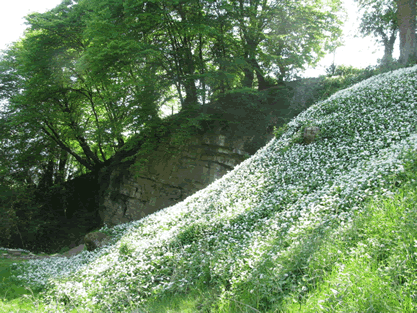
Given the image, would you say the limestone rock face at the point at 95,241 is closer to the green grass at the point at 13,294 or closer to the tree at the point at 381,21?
the green grass at the point at 13,294

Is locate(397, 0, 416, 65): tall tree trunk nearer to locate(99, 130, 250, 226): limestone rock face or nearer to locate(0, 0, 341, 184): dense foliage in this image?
locate(0, 0, 341, 184): dense foliage

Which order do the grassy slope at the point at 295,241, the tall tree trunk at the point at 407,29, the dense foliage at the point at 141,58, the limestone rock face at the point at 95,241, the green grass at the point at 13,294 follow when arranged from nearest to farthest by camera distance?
the grassy slope at the point at 295,241
the green grass at the point at 13,294
the limestone rock face at the point at 95,241
the tall tree trunk at the point at 407,29
the dense foliage at the point at 141,58

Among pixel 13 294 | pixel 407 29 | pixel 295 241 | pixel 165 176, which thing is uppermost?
pixel 407 29

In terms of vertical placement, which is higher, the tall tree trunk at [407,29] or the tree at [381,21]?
the tree at [381,21]

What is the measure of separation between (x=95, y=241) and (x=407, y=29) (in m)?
21.4

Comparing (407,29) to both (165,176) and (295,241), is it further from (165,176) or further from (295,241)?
(165,176)

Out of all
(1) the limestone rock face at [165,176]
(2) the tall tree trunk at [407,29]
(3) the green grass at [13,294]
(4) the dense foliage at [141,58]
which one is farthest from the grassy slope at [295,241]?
(4) the dense foliage at [141,58]

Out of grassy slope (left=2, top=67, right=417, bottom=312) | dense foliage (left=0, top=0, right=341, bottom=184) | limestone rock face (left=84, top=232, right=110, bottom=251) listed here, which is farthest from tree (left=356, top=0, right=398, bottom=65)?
limestone rock face (left=84, top=232, right=110, bottom=251)

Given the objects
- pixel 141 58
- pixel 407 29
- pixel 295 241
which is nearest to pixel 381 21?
pixel 407 29

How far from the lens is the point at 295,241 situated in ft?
16.6

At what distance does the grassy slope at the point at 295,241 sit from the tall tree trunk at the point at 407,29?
276 inches

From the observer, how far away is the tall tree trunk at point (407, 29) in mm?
16891

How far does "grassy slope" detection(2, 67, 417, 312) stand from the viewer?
11.5 ft

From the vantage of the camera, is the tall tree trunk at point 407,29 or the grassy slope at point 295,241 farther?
the tall tree trunk at point 407,29
